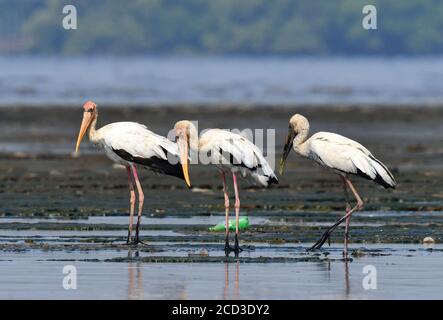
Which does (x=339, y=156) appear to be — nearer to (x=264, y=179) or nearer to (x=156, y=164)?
(x=264, y=179)

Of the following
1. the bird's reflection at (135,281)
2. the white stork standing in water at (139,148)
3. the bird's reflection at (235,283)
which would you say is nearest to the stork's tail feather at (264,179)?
the white stork standing in water at (139,148)

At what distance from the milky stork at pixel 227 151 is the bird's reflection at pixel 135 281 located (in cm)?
143

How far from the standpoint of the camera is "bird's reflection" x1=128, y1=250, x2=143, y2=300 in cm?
1192

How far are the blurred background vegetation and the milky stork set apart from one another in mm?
167875

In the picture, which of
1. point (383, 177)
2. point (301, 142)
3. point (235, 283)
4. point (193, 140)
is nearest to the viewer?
point (235, 283)

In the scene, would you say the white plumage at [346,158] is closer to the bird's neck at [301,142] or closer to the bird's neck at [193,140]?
the bird's neck at [301,142]

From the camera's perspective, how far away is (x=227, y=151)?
14.8m

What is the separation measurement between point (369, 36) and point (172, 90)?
12504cm

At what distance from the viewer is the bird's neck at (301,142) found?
50.5ft

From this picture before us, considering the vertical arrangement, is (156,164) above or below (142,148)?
below

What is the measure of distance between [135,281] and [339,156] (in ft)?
10.6

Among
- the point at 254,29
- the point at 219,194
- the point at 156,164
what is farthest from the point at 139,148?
the point at 254,29

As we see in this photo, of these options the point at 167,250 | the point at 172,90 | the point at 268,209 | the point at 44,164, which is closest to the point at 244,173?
the point at 167,250

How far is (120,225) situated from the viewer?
1655 centimetres
